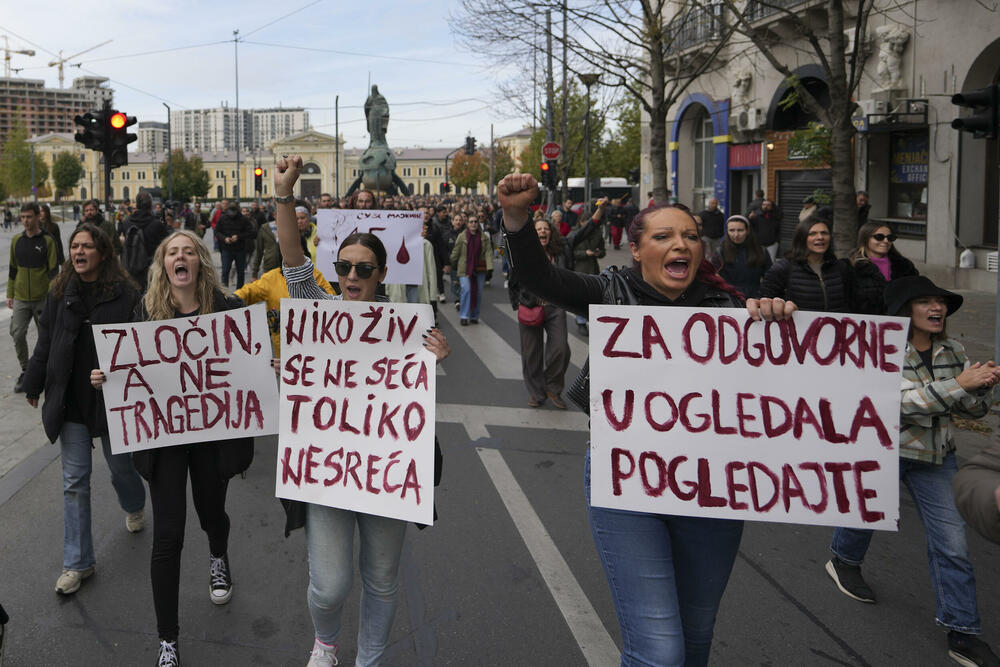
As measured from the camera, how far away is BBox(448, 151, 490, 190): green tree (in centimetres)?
10856

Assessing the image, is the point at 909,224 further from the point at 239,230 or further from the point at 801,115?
the point at 239,230

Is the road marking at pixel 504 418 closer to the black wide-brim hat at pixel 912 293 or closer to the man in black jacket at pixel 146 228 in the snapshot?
the black wide-brim hat at pixel 912 293

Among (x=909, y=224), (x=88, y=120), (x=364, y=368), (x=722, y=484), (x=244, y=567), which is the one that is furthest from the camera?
(x=909, y=224)

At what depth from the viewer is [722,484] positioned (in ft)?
9.43

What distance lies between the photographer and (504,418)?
816 centimetres

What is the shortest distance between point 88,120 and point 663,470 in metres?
11.8

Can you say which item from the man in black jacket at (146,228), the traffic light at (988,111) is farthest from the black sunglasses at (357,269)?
the man in black jacket at (146,228)

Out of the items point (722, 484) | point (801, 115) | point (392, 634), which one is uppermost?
point (801, 115)

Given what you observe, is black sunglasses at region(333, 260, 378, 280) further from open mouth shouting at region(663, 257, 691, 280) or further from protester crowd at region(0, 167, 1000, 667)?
open mouth shouting at region(663, 257, 691, 280)

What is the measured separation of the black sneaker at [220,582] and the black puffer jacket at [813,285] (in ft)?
12.6

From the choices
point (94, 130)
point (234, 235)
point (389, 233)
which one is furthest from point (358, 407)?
point (234, 235)

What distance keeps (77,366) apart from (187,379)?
0.75m

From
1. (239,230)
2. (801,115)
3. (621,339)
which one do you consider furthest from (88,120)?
(801,115)

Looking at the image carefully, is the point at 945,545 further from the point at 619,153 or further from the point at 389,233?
the point at 619,153
